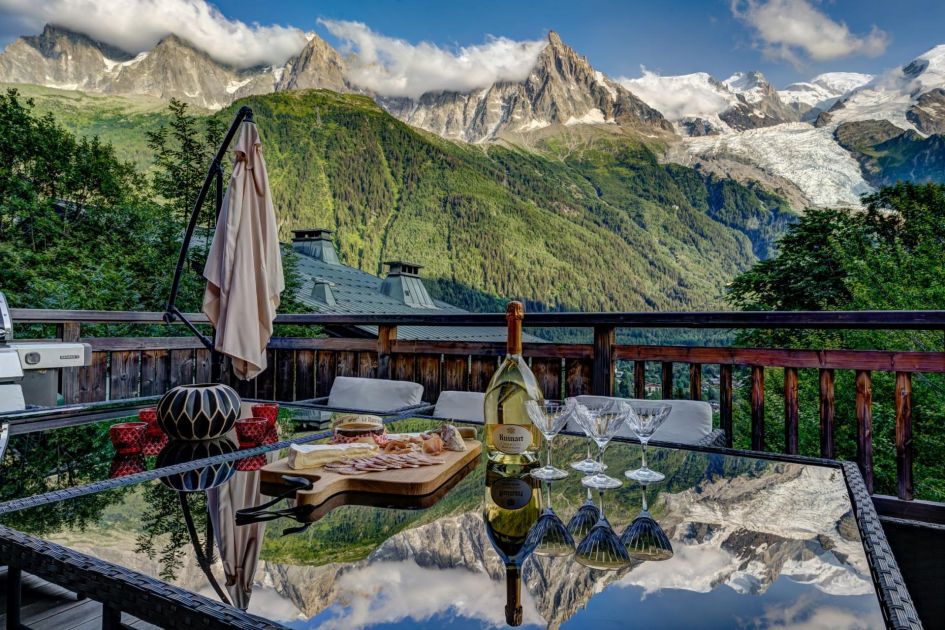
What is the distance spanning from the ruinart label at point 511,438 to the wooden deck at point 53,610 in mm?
792

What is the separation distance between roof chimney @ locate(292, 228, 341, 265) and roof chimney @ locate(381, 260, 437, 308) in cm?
208

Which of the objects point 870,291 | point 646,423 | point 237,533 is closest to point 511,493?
point 646,423

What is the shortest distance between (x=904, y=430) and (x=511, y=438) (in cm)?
180

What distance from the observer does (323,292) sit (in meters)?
15.1

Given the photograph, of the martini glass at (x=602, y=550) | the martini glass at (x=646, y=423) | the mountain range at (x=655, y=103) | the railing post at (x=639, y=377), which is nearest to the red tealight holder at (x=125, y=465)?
the martini glass at (x=602, y=550)

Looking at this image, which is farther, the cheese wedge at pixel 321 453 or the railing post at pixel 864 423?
the railing post at pixel 864 423

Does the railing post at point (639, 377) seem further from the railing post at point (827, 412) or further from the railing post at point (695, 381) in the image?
the railing post at point (827, 412)

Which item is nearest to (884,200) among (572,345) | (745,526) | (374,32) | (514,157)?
(572,345)

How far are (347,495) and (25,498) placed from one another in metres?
0.59

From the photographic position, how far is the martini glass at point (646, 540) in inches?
31.6

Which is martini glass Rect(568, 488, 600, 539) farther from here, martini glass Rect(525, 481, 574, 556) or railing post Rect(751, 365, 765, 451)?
railing post Rect(751, 365, 765, 451)

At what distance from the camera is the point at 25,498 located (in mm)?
1026

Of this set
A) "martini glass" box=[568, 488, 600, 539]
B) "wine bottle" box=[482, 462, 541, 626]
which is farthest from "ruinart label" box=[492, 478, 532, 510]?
"martini glass" box=[568, 488, 600, 539]

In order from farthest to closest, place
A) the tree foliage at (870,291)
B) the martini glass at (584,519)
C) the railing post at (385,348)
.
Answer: the tree foliage at (870,291), the railing post at (385,348), the martini glass at (584,519)
